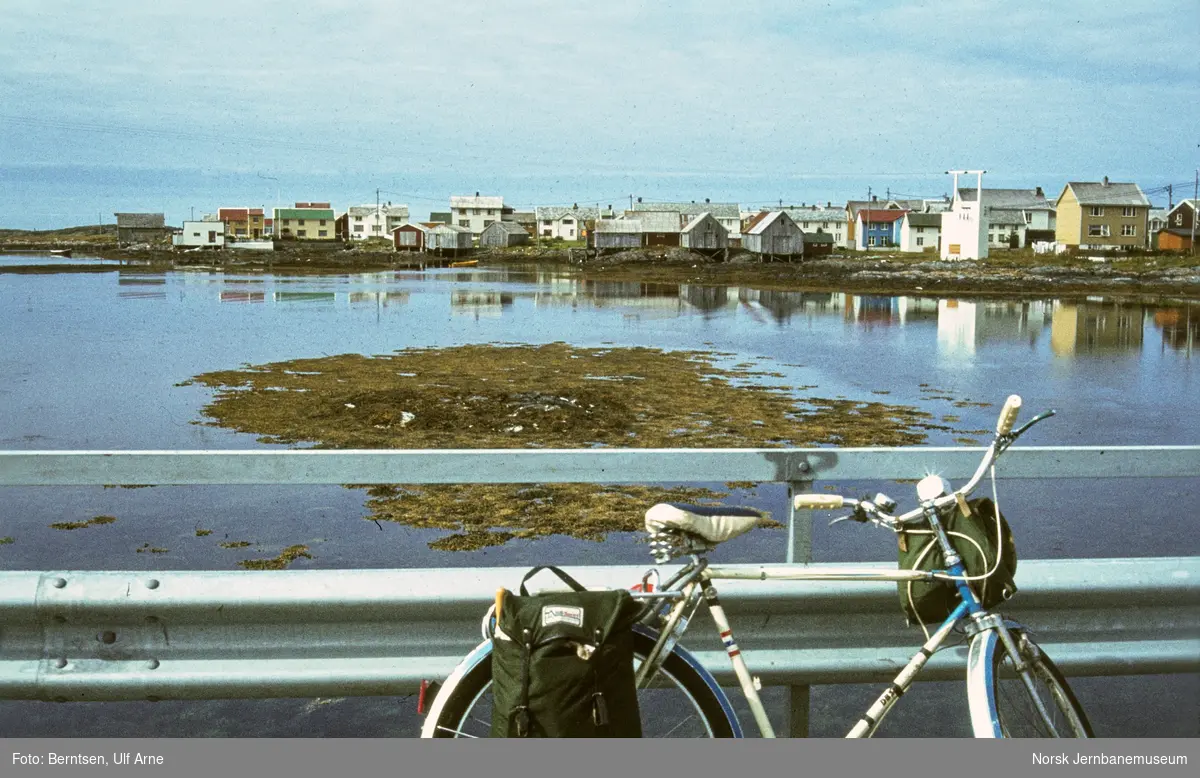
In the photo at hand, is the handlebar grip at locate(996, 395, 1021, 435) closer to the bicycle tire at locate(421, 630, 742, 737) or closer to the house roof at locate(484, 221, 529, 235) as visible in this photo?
the bicycle tire at locate(421, 630, 742, 737)

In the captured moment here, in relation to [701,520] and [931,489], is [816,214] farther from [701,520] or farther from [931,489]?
[701,520]

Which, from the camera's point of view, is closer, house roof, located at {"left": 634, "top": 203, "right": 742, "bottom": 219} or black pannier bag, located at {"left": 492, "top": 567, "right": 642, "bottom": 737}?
black pannier bag, located at {"left": 492, "top": 567, "right": 642, "bottom": 737}

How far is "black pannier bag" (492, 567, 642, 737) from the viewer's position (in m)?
3.32

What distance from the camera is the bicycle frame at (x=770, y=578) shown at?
11.8ft

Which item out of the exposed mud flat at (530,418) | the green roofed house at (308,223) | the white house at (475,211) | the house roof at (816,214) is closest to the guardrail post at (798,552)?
the exposed mud flat at (530,418)

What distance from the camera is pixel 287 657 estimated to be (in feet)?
13.9

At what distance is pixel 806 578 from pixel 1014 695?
0.73 metres

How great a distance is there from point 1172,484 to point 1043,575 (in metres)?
9.40

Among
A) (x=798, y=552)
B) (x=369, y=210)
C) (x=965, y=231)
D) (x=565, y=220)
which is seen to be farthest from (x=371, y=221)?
(x=798, y=552)

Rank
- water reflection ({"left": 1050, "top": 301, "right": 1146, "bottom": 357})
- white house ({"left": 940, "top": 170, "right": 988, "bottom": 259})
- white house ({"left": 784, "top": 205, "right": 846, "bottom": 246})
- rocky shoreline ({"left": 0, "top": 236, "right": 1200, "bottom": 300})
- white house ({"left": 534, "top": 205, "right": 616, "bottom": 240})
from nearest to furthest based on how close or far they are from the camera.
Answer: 1. water reflection ({"left": 1050, "top": 301, "right": 1146, "bottom": 357})
2. rocky shoreline ({"left": 0, "top": 236, "right": 1200, "bottom": 300})
3. white house ({"left": 940, "top": 170, "right": 988, "bottom": 259})
4. white house ({"left": 784, "top": 205, "right": 846, "bottom": 246})
5. white house ({"left": 534, "top": 205, "right": 616, "bottom": 240})

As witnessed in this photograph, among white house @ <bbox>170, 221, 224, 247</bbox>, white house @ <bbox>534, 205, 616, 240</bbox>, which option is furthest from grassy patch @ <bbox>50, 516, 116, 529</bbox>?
white house @ <bbox>170, 221, 224, 247</bbox>

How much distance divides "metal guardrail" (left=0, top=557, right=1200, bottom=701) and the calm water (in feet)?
3.61

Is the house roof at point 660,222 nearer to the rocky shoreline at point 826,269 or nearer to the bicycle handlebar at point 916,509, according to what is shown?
the rocky shoreline at point 826,269

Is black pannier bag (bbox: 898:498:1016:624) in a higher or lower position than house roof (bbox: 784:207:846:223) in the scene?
lower
